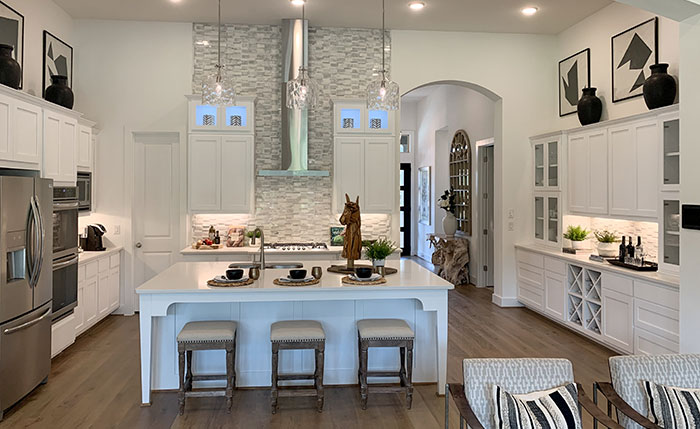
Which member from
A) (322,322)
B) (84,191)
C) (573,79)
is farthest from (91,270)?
(573,79)

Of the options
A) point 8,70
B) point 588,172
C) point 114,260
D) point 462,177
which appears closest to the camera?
point 8,70

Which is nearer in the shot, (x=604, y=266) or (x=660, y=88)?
(x=660, y=88)

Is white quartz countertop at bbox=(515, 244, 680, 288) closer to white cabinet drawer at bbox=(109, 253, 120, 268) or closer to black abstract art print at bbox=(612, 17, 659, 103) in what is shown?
black abstract art print at bbox=(612, 17, 659, 103)

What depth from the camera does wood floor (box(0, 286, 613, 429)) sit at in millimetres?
3229

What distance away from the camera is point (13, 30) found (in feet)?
15.3

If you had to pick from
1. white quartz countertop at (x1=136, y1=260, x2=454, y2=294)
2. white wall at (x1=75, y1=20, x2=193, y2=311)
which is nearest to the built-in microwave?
white wall at (x1=75, y1=20, x2=193, y2=311)

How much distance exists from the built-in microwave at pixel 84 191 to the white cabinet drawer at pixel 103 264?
619 mm

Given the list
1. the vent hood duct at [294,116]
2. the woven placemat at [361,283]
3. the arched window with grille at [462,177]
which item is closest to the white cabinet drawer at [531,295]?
the arched window with grille at [462,177]

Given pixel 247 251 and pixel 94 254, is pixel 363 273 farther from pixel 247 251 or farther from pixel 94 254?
pixel 94 254

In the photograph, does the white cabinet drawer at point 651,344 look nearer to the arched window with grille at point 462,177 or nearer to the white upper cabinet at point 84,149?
the arched window with grille at point 462,177

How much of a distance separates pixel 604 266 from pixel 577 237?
0.87 m

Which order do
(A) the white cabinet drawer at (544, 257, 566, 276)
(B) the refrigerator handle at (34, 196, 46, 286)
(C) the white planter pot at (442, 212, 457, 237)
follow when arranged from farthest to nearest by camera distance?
(C) the white planter pot at (442, 212, 457, 237) → (A) the white cabinet drawer at (544, 257, 566, 276) → (B) the refrigerator handle at (34, 196, 46, 286)

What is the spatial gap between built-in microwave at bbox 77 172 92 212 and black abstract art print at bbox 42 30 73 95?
958mm

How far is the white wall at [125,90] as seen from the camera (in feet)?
20.0
